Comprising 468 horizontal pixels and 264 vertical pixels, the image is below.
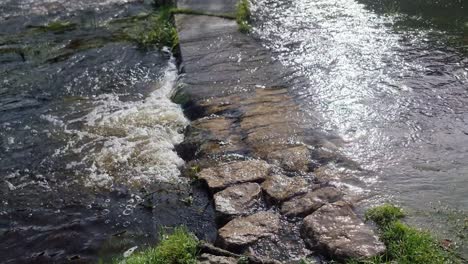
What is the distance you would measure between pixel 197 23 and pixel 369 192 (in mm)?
5315

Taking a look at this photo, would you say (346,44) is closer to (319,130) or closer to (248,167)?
(319,130)

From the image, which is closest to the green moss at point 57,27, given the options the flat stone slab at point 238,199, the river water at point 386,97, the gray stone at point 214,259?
the river water at point 386,97

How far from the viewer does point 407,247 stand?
4012 millimetres

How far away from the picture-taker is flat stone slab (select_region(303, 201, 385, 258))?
4.04 metres

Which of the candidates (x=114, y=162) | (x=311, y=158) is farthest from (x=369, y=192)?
(x=114, y=162)

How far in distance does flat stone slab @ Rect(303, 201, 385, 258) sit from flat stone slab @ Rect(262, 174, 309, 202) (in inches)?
15.2

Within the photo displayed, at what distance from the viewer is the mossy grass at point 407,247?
3.91 meters

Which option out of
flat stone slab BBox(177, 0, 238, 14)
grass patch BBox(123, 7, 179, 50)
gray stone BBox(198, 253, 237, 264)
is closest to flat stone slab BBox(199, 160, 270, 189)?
gray stone BBox(198, 253, 237, 264)

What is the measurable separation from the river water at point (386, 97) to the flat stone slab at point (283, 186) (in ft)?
1.40

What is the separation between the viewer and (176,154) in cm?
582

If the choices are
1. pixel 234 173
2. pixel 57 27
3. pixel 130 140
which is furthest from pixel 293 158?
pixel 57 27

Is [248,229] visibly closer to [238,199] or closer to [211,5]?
[238,199]

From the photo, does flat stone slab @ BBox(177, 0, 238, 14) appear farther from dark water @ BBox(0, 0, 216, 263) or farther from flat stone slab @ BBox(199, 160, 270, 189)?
flat stone slab @ BBox(199, 160, 270, 189)

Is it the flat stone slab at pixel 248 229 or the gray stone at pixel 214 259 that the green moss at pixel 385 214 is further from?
the gray stone at pixel 214 259
